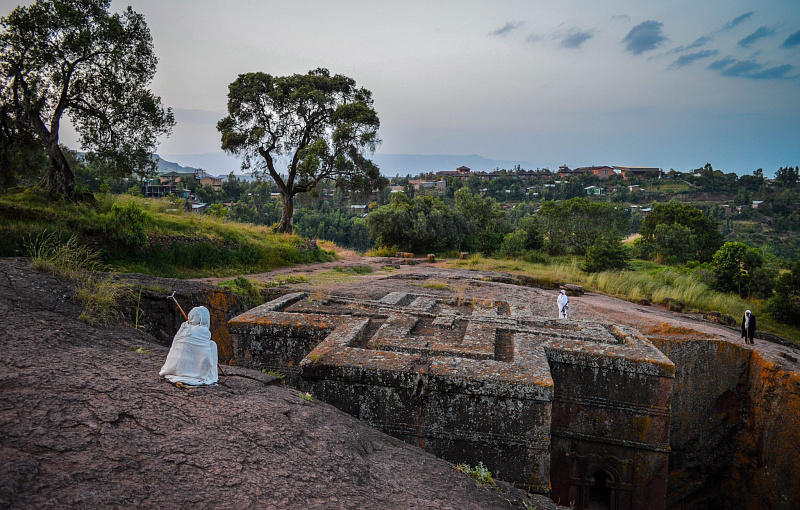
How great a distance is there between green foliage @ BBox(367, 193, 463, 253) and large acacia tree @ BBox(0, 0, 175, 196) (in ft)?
42.2

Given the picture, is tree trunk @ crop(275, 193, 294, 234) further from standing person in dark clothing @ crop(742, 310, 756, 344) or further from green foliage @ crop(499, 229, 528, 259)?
standing person in dark clothing @ crop(742, 310, 756, 344)

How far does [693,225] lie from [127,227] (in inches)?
1180

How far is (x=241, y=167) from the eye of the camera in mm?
21812

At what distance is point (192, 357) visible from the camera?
3.81 metres

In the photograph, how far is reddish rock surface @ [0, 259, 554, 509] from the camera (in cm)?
231

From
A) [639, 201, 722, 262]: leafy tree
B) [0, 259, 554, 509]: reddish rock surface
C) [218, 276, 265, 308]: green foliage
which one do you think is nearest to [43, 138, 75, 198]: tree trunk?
[218, 276, 265, 308]: green foliage

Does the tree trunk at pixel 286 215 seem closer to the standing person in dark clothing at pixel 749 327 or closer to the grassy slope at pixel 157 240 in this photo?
the grassy slope at pixel 157 240

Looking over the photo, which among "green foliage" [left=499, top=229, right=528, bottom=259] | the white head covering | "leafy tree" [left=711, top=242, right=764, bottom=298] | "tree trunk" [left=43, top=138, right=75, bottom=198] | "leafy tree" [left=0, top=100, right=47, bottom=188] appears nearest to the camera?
the white head covering

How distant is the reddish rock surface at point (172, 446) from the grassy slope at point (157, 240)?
726cm

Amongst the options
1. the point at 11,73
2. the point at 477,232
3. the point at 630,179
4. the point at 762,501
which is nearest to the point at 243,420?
the point at 762,501

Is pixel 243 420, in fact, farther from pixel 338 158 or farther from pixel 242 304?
pixel 338 158

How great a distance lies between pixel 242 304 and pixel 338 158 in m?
13.7

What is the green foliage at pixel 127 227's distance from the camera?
11719 millimetres

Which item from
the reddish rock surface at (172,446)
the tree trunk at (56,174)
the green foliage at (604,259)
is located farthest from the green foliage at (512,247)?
the reddish rock surface at (172,446)
